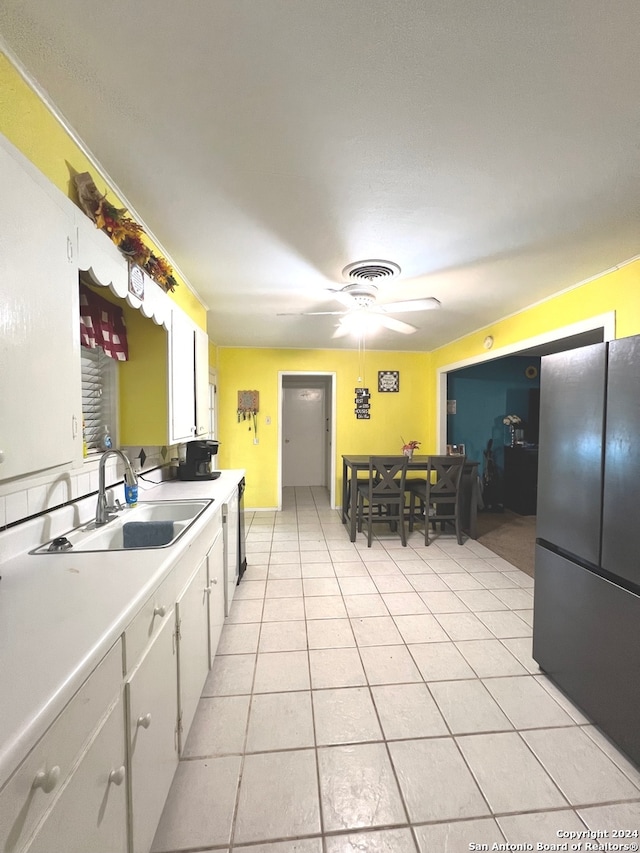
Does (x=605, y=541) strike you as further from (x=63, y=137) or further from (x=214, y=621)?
(x=63, y=137)

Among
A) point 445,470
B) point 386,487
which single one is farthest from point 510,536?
point 386,487

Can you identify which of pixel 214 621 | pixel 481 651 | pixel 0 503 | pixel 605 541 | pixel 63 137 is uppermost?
pixel 63 137

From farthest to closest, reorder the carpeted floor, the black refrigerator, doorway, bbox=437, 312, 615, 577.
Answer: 1. the carpeted floor
2. doorway, bbox=437, 312, 615, 577
3. the black refrigerator

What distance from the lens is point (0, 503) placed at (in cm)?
117

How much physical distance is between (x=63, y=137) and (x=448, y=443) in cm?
526

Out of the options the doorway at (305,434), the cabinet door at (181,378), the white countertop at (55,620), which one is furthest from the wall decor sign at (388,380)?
the white countertop at (55,620)

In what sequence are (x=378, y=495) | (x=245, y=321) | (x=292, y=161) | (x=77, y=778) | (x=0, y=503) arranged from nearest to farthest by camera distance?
(x=77, y=778)
(x=0, y=503)
(x=292, y=161)
(x=245, y=321)
(x=378, y=495)

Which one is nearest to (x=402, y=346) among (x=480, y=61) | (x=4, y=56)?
(x=480, y=61)

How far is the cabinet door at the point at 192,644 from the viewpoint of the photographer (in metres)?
1.35

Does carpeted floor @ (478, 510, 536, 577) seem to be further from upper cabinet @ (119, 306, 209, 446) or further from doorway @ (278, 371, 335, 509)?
upper cabinet @ (119, 306, 209, 446)

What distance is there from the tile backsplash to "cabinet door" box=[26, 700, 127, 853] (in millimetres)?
669

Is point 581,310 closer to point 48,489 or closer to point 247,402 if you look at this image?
point 48,489

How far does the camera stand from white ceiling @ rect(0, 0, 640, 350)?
0.90 metres

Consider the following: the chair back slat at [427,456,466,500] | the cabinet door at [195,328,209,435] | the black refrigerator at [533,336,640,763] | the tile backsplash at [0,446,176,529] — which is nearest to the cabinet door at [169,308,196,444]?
the cabinet door at [195,328,209,435]
